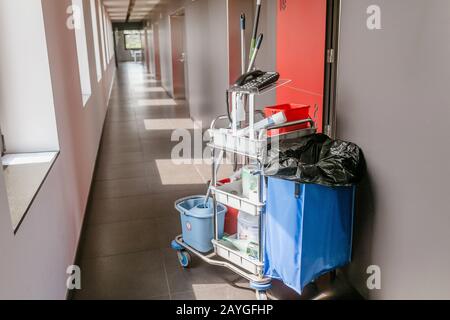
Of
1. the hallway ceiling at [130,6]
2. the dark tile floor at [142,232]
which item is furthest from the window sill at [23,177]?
the hallway ceiling at [130,6]

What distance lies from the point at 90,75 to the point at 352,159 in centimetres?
403

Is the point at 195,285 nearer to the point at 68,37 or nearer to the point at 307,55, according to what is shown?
the point at 307,55

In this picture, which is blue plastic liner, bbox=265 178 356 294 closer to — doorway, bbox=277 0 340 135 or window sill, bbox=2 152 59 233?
doorway, bbox=277 0 340 135

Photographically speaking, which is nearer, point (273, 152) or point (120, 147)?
point (273, 152)

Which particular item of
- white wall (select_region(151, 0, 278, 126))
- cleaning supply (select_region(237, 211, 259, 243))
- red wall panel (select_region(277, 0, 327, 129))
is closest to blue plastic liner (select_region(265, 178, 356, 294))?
cleaning supply (select_region(237, 211, 259, 243))

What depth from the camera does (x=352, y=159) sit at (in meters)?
2.27

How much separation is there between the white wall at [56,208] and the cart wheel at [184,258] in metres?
0.73

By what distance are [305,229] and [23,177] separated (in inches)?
58.9

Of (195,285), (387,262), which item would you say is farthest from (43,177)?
(387,262)

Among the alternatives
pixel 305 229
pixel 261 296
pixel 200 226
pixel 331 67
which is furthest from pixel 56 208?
pixel 331 67

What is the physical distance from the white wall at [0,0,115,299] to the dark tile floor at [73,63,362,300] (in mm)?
206

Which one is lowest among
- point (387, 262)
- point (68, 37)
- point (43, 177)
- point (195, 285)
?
point (195, 285)

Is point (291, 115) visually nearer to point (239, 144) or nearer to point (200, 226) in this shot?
point (239, 144)

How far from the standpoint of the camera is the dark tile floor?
266 centimetres
